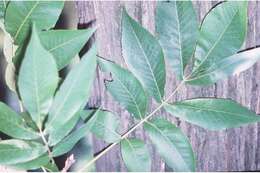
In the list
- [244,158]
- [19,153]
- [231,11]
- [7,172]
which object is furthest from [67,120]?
[244,158]

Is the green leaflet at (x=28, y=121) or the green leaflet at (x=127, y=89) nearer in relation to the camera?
the green leaflet at (x=28, y=121)

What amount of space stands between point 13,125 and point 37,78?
0.09m

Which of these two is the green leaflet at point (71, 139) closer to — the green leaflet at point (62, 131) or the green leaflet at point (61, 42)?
the green leaflet at point (62, 131)

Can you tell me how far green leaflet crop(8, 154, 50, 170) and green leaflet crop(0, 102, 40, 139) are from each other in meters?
0.03

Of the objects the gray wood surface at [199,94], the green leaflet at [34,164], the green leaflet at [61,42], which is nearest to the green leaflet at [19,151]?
the green leaflet at [34,164]

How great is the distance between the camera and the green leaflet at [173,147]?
642 mm

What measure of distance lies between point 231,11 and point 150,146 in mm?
318

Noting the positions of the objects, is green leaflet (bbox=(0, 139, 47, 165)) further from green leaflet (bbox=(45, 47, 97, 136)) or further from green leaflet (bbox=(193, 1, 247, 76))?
green leaflet (bbox=(193, 1, 247, 76))

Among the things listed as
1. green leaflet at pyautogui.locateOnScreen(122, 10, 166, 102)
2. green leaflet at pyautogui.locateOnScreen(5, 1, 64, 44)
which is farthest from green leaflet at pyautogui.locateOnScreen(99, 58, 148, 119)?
green leaflet at pyautogui.locateOnScreen(5, 1, 64, 44)

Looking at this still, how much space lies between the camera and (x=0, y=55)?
0.92 metres

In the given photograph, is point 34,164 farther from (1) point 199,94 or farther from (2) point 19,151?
(1) point 199,94

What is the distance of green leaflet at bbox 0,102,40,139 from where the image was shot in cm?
52

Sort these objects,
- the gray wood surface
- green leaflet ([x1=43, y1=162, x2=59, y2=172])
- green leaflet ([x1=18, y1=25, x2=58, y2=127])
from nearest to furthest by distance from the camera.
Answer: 1. green leaflet ([x1=18, y1=25, x2=58, y2=127])
2. green leaflet ([x1=43, y1=162, x2=59, y2=172])
3. the gray wood surface

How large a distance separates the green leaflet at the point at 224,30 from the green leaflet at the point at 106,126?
205mm
